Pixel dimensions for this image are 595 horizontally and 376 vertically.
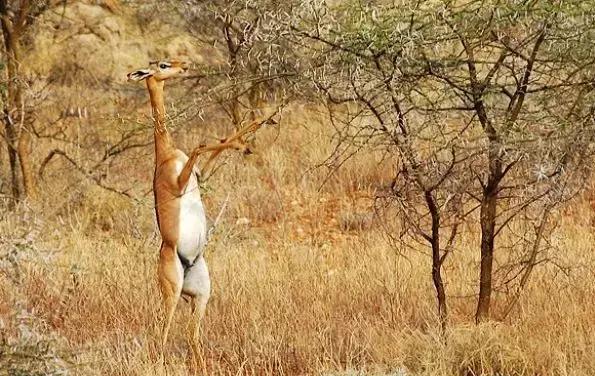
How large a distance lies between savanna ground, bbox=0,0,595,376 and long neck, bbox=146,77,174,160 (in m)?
0.26

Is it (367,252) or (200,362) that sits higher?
(367,252)

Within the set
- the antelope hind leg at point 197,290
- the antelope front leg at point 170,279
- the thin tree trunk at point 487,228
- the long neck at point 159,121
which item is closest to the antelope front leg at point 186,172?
the long neck at point 159,121

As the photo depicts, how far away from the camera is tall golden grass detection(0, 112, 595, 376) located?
5414mm

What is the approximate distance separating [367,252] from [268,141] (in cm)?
507

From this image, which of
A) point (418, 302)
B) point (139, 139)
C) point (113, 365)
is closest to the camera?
point (113, 365)

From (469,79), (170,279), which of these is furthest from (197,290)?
(469,79)

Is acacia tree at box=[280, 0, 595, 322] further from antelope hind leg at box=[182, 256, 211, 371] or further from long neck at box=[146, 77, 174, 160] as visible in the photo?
antelope hind leg at box=[182, 256, 211, 371]

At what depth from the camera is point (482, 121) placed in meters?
5.89

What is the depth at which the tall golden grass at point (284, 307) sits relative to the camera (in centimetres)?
541

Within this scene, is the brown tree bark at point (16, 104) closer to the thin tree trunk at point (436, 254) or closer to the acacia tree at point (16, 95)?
the acacia tree at point (16, 95)

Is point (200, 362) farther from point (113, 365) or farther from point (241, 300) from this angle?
point (241, 300)

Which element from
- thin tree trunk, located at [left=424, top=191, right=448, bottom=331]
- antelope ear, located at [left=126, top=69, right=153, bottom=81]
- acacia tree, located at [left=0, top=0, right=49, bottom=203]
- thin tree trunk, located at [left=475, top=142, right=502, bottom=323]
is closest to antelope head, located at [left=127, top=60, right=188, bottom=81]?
antelope ear, located at [left=126, top=69, right=153, bottom=81]

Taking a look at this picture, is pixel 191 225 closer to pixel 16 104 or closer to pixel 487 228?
pixel 487 228

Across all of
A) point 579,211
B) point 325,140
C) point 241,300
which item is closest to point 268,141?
point 325,140
